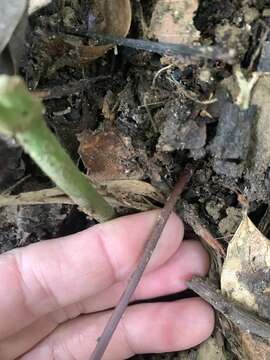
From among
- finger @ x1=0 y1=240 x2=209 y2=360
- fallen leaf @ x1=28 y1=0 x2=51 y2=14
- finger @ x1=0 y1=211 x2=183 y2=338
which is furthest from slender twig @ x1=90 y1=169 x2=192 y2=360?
fallen leaf @ x1=28 y1=0 x2=51 y2=14

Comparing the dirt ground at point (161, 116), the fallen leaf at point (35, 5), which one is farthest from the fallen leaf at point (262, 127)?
the fallen leaf at point (35, 5)

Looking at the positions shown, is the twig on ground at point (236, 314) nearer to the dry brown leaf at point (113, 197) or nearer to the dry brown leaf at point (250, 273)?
the dry brown leaf at point (250, 273)

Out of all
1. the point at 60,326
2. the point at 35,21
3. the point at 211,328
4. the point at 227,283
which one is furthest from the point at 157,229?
the point at 35,21

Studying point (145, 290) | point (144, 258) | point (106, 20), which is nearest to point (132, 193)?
point (144, 258)

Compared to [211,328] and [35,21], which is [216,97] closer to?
[35,21]

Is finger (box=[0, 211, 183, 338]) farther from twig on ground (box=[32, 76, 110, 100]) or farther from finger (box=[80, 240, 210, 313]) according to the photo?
twig on ground (box=[32, 76, 110, 100])

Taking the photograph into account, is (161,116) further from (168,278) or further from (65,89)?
(168,278)
